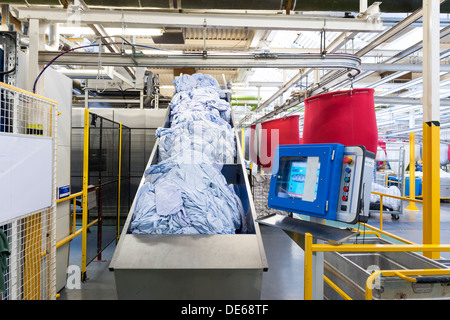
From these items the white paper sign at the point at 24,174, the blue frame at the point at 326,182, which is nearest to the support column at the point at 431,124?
the blue frame at the point at 326,182

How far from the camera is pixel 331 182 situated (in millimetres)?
1963

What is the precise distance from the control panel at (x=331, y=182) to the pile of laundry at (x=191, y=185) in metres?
0.64

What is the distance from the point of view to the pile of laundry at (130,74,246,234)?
7.63 feet

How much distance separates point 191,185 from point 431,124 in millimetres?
2437

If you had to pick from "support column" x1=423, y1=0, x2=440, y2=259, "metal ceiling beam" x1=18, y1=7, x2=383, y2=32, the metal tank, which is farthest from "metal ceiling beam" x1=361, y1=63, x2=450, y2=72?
the metal tank

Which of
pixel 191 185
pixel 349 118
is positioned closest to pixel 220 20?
pixel 349 118

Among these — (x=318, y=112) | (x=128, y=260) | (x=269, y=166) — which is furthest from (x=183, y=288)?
(x=269, y=166)

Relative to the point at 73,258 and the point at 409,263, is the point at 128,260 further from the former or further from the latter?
the point at 73,258

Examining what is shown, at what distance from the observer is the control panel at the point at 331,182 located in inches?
74.0

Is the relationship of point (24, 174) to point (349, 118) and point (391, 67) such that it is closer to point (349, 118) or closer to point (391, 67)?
A: point (349, 118)

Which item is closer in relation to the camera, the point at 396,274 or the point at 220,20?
the point at 396,274

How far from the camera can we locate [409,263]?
2.26 m

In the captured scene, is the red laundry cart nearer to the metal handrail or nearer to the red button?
the red button

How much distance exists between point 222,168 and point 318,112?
4.41ft
